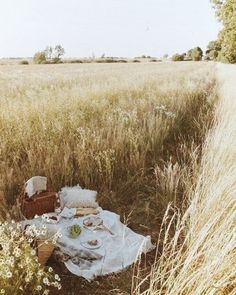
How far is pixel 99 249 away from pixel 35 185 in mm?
863

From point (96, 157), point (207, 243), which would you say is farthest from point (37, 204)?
point (207, 243)

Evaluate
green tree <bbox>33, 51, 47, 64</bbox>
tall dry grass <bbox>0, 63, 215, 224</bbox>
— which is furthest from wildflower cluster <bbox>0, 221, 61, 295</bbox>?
green tree <bbox>33, 51, 47, 64</bbox>

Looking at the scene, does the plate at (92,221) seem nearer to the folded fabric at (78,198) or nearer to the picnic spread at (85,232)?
the picnic spread at (85,232)

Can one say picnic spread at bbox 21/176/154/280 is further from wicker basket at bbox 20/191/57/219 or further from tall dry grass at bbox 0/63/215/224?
tall dry grass at bbox 0/63/215/224

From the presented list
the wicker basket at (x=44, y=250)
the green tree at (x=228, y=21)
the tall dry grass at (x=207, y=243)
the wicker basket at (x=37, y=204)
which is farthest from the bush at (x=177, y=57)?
the wicker basket at (x=44, y=250)

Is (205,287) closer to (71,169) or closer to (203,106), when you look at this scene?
(71,169)

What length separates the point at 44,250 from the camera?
A: 9.05 ft

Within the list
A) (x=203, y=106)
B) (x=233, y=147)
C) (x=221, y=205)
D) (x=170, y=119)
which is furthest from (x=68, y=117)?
(x=203, y=106)

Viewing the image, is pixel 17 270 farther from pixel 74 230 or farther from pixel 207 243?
pixel 74 230

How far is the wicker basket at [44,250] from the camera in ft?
9.00

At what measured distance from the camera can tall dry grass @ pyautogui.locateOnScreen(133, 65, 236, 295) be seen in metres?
1.77

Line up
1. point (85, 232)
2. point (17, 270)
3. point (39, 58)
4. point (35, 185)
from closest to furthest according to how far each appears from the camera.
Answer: point (17, 270)
point (85, 232)
point (35, 185)
point (39, 58)

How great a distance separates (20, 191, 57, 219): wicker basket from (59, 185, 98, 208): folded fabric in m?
0.16

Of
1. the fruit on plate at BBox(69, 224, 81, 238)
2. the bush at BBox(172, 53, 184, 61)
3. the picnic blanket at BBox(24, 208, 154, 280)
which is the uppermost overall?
the fruit on plate at BBox(69, 224, 81, 238)
